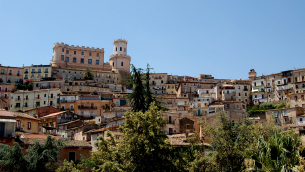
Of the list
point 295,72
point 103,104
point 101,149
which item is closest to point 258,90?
point 295,72

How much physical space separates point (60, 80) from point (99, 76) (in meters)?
13.3

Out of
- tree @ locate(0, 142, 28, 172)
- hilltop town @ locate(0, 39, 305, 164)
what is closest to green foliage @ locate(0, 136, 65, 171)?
tree @ locate(0, 142, 28, 172)

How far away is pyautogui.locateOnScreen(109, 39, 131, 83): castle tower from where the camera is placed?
10247 cm

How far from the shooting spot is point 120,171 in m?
22.7

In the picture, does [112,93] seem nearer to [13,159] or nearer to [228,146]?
[228,146]

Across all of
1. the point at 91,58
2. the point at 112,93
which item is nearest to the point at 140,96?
the point at 112,93

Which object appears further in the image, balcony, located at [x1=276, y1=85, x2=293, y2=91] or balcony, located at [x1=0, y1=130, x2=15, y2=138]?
balcony, located at [x1=276, y1=85, x2=293, y2=91]

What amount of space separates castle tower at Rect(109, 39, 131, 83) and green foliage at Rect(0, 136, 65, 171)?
7193cm

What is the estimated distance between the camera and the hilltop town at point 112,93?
56.8 m

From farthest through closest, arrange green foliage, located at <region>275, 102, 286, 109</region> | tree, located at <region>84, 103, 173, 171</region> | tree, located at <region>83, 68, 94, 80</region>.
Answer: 1. tree, located at <region>83, 68, 94, 80</region>
2. green foliage, located at <region>275, 102, 286, 109</region>
3. tree, located at <region>84, 103, 173, 171</region>

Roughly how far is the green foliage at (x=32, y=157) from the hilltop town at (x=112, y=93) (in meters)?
15.9

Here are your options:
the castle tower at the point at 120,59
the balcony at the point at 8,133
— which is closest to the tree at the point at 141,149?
the balcony at the point at 8,133

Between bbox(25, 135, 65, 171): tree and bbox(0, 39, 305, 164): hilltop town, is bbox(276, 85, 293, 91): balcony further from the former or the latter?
bbox(25, 135, 65, 171): tree

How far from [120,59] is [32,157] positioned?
77.5 meters
